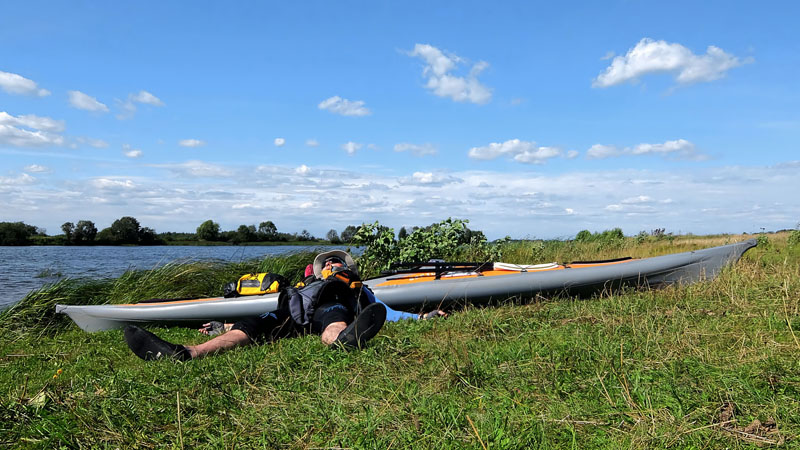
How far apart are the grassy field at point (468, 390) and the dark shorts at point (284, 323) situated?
259 millimetres

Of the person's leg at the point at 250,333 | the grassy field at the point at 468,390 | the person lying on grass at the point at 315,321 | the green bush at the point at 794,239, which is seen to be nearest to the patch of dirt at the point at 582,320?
the grassy field at the point at 468,390

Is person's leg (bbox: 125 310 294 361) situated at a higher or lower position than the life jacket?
lower

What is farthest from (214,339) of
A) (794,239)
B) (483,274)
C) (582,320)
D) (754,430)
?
(794,239)

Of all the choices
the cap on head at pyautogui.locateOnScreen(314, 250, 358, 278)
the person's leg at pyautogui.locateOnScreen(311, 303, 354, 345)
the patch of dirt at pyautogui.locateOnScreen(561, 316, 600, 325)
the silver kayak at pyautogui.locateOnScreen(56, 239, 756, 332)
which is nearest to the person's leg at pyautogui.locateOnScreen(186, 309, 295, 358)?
the person's leg at pyautogui.locateOnScreen(311, 303, 354, 345)

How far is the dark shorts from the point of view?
4.21 meters

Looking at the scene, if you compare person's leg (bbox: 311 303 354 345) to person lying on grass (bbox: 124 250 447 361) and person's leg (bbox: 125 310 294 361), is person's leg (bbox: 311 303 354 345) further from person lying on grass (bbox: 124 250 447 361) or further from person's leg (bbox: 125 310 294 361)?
person's leg (bbox: 125 310 294 361)

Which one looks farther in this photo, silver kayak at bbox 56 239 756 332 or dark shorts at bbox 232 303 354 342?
silver kayak at bbox 56 239 756 332

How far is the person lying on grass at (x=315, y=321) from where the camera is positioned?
3586mm

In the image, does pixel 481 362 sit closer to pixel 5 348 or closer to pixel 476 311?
pixel 476 311

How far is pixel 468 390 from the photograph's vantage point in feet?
8.44

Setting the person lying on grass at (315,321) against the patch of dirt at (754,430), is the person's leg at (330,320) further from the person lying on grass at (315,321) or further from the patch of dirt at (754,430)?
the patch of dirt at (754,430)

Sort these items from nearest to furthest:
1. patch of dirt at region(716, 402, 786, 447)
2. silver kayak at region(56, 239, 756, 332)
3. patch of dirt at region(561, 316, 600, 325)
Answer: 1. patch of dirt at region(716, 402, 786, 447)
2. patch of dirt at region(561, 316, 600, 325)
3. silver kayak at region(56, 239, 756, 332)

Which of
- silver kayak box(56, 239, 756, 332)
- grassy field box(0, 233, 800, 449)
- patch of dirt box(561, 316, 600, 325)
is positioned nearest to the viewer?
grassy field box(0, 233, 800, 449)

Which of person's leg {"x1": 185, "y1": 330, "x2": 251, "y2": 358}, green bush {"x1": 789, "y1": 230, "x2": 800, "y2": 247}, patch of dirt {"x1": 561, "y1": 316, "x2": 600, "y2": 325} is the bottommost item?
person's leg {"x1": 185, "y1": 330, "x2": 251, "y2": 358}
